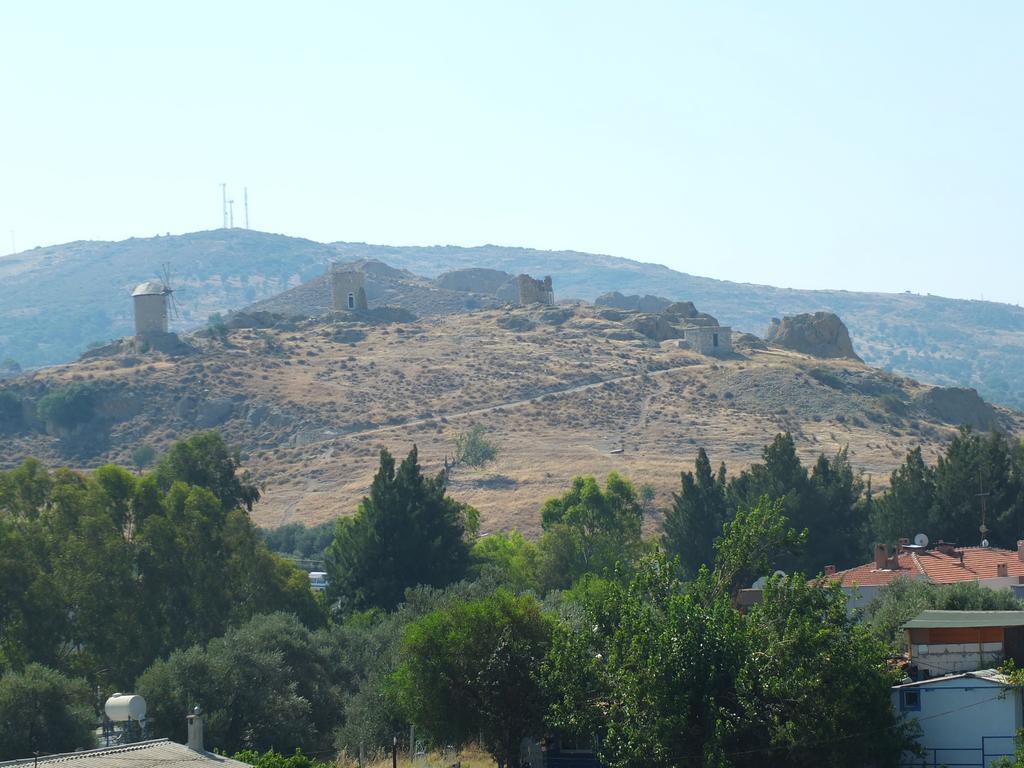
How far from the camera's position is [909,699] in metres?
28.6

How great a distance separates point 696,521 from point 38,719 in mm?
33940

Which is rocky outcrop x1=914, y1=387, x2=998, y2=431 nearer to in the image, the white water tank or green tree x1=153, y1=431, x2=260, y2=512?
green tree x1=153, y1=431, x2=260, y2=512

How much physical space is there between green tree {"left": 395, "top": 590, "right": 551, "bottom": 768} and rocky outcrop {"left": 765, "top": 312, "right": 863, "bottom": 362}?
110m

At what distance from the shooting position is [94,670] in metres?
40.5

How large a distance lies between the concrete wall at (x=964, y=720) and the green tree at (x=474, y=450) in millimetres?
71849

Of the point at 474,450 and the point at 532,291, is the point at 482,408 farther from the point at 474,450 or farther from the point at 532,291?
the point at 532,291

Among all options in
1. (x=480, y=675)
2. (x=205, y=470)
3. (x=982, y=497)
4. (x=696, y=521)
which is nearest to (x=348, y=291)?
(x=696, y=521)

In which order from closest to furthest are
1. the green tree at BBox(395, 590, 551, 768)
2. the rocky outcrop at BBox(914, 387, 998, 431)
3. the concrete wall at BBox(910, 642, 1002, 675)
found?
the concrete wall at BBox(910, 642, 1002, 675) → the green tree at BBox(395, 590, 551, 768) → the rocky outcrop at BBox(914, 387, 998, 431)

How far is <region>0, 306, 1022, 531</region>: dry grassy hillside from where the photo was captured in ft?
324

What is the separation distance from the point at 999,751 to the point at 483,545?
132ft

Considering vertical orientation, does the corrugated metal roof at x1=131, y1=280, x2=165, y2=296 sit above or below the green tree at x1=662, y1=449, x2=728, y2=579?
above

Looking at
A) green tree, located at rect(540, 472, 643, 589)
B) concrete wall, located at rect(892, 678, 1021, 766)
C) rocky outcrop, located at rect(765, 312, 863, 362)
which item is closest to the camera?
concrete wall, located at rect(892, 678, 1021, 766)

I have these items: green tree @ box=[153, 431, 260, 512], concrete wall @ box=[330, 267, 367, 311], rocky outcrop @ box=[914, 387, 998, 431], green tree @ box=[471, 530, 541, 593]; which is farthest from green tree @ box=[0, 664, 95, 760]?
concrete wall @ box=[330, 267, 367, 311]

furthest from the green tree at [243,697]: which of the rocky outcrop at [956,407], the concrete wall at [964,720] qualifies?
the rocky outcrop at [956,407]
